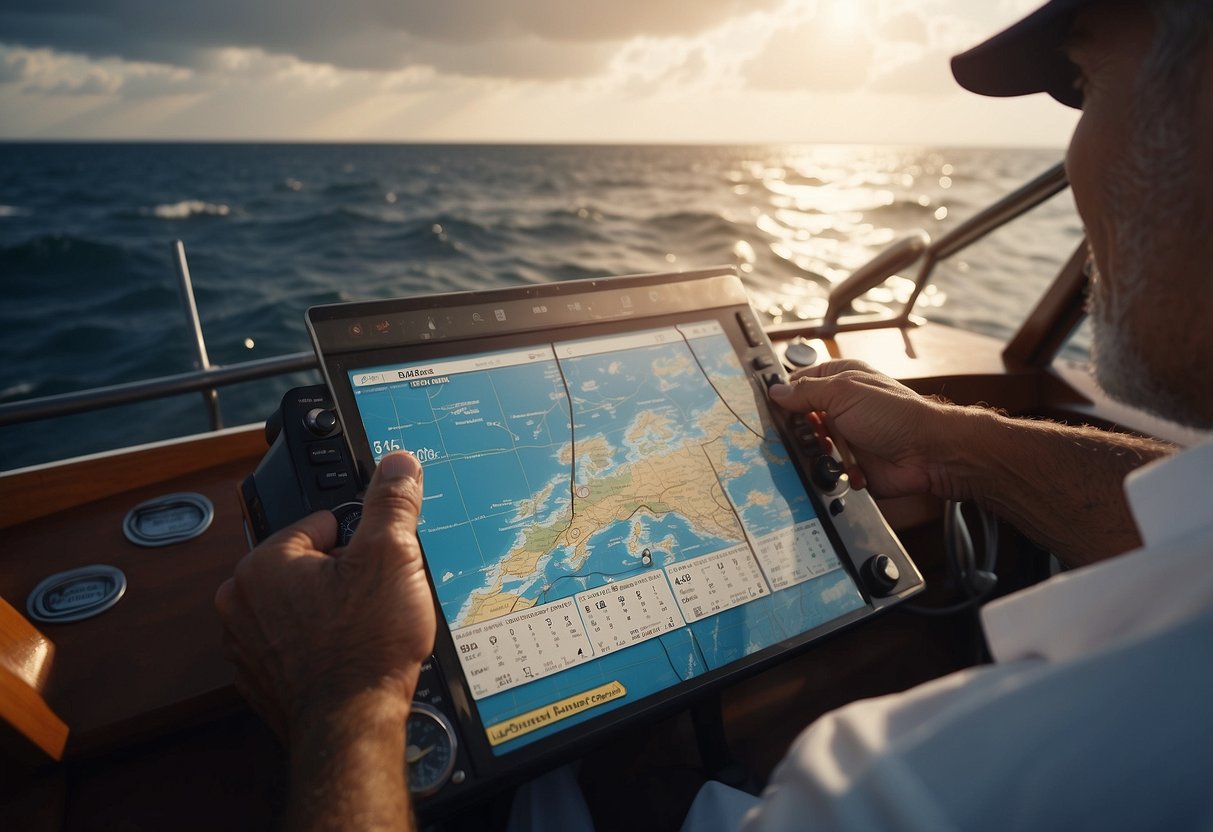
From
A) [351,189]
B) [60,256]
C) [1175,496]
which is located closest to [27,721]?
[1175,496]

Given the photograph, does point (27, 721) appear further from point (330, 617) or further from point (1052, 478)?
point (1052, 478)

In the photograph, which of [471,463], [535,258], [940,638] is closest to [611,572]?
[471,463]

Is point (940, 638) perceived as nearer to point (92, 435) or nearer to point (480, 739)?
point (480, 739)

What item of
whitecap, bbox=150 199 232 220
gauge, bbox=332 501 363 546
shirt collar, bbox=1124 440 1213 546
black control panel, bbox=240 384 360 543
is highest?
whitecap, bbox=150 199 232 220

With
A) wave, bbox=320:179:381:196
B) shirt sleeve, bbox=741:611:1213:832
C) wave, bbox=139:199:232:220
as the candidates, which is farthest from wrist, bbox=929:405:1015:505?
wave, bbox=320:179:381:196

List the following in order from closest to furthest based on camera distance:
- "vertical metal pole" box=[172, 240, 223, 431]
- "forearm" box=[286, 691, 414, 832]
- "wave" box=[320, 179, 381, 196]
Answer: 1. "forearm" box=[286, 691, 414, 832]
2. "vertical metal pole" box=[172, 240, 223, 431]
3. "wave" box=[320, 179, 381, 196]

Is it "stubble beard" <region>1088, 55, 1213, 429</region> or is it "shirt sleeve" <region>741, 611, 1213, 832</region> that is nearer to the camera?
"shirt sleeve" <region>741, 611, 1213, 832</region>

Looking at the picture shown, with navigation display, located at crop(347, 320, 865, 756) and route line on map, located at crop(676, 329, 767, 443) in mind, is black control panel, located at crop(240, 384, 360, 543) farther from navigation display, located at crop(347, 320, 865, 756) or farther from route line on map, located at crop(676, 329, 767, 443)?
route line on map, located at crop(676, 329, 767, 443)
